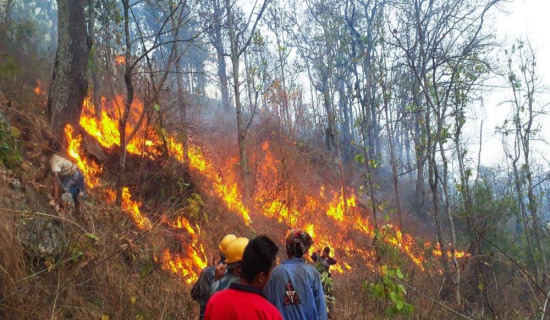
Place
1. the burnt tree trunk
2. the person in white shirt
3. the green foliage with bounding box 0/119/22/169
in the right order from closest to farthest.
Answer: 1. the green foliage with bounding box 0/119/22/169
2. the person in white shirt
3. the burnt tree trunk

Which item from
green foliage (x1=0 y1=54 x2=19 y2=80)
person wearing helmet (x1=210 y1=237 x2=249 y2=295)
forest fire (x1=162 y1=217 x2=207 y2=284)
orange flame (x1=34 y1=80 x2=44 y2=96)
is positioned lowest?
forest fire (x1=162 y1=217 x2=207 y2=284)

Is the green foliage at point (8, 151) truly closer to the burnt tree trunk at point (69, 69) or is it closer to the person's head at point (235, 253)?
the burnt tree trunk at point (69, 69)

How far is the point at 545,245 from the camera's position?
60.0 ft

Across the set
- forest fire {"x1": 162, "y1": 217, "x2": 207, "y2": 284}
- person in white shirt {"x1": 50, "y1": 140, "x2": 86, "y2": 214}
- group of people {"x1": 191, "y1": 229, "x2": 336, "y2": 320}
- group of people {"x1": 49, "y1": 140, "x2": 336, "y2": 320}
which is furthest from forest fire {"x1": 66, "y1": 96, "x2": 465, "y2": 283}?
group of people {"x1": 191, "y1": 229, "x2": 336, "y2": 320}

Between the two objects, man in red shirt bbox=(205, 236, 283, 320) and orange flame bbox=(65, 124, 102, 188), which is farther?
orange flame bbox=(65, 124, 102, 188)

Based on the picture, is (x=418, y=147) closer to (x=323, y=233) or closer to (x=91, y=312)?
(x=323, y=233)

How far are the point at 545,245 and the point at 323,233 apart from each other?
10990mm

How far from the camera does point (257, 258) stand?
7.78 feet

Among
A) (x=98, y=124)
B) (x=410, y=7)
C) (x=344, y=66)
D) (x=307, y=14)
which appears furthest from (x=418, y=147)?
(x=307, y=14)

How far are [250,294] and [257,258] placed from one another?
216 mm

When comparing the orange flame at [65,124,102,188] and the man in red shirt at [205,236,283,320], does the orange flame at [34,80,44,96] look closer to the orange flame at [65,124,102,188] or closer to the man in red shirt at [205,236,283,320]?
the orange flame at [65,124,102,188]

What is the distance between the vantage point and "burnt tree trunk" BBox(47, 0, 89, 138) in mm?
9336

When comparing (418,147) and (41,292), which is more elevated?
(418,147)

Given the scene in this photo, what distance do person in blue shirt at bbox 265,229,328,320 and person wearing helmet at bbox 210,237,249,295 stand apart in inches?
16.6
